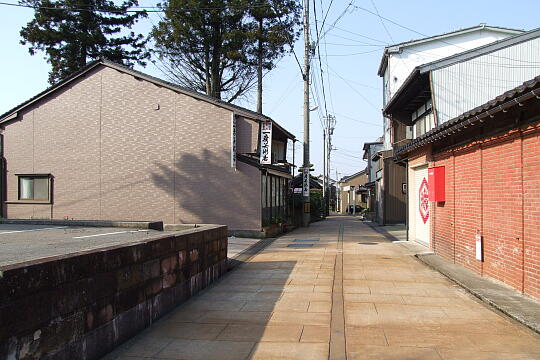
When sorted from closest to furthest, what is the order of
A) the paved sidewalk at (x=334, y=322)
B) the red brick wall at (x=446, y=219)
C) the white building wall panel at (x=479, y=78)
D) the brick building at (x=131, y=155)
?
the paved sidewalk at (x=334, y=322)
the red brick wall at (x=446, y=219)
the white building wall panel at (x=479, y=78)
the brick building at (x=131, y=155)

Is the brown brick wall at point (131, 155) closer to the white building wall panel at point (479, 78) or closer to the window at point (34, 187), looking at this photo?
the window at point (34, 187)

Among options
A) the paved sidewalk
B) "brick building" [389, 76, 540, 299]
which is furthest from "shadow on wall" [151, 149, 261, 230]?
the paved sidewalk

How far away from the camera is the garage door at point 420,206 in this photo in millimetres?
14612

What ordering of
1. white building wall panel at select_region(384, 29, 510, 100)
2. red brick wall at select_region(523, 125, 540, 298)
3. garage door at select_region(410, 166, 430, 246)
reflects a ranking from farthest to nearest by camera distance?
white building wall panel at select_region(384, 29, 510, 100), garage door at select_region(410, 166, 430, 246), red brick wall at select_region(523, 125, 540, 298)

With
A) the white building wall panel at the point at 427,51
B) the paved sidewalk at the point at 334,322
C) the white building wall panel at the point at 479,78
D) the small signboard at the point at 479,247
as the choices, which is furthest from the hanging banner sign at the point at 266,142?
the small signboard at the point at 479,247

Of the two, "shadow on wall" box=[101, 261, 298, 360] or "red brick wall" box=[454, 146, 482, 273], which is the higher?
"red brick wall" box=[454, 146, 482, 273]

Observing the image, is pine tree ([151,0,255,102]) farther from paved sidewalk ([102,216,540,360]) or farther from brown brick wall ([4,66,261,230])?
paved sidewalk ([102,216,540,360])

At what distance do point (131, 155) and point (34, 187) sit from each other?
5.15 meters

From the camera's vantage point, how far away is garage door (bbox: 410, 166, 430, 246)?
1461cm

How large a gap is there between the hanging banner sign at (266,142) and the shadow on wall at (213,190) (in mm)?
613

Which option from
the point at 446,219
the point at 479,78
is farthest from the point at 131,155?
the point at 479,78

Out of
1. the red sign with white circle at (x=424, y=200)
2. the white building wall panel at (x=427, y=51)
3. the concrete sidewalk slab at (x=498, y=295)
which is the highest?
the white building wall panel at (x=427, y=51)

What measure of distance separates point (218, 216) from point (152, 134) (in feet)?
15.0

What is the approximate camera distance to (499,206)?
822 cm
